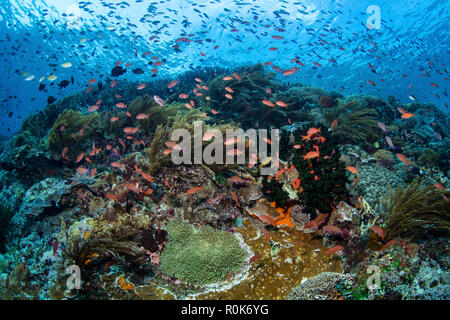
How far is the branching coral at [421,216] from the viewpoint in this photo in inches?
140

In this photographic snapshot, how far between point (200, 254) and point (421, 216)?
3.92 metres

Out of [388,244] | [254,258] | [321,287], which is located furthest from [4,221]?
[388,244]

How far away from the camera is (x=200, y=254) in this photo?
3541 mm

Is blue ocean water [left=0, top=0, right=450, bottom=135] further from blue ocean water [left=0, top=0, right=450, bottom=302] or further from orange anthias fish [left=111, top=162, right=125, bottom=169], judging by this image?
orange anthias fish [left=111, top=162, right=125, bottom=169]

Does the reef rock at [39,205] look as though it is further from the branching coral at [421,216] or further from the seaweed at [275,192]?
the branching coral at [421,216]

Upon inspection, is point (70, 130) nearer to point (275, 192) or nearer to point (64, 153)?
point (64, 153)

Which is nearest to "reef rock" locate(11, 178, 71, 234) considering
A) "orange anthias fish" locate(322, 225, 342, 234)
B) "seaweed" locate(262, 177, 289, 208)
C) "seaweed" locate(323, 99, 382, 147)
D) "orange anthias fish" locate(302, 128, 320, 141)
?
"seaweed" locate(262, 177, 289, 208)

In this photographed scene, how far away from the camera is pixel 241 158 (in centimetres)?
502

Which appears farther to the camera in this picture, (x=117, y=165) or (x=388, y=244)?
(x=117, y=165)

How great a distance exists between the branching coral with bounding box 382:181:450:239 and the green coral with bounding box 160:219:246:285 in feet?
9.12

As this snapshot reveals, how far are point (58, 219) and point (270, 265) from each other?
16.7 feet

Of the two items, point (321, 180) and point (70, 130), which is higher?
point (321, 180)
